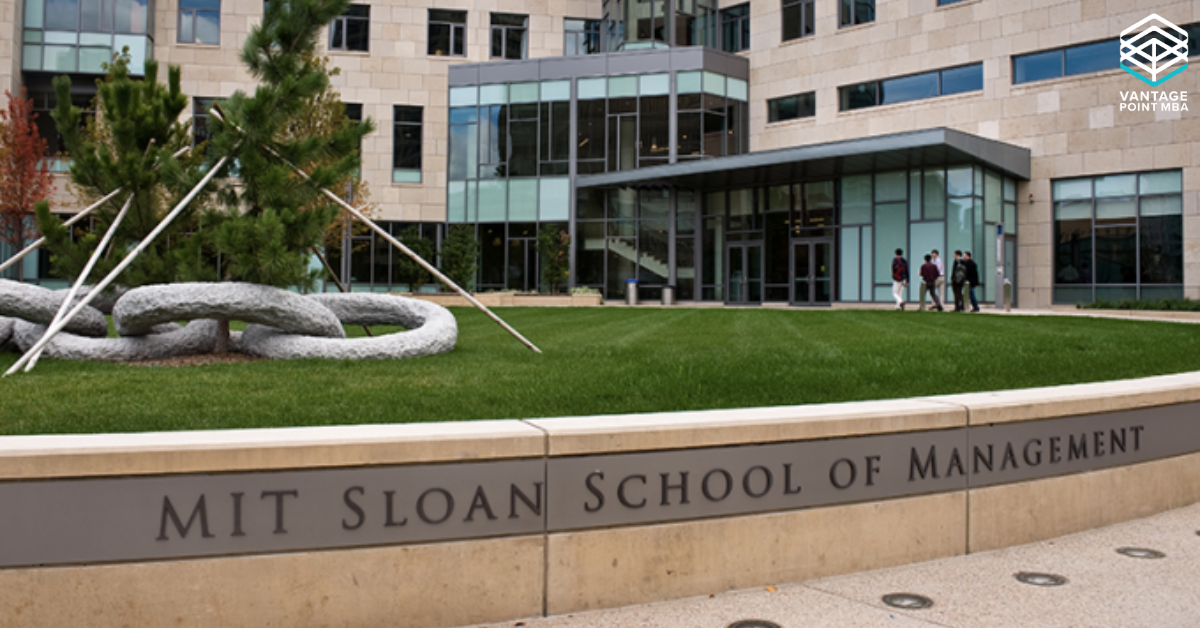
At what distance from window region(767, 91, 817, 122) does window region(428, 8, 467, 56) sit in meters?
13.4

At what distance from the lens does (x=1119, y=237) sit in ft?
93.4

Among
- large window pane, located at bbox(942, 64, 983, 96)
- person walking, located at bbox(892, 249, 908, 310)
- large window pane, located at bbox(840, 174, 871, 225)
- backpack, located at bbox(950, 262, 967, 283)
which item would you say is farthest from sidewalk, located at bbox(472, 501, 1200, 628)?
large window pane, located at bbox(942, 64, 983, 96)

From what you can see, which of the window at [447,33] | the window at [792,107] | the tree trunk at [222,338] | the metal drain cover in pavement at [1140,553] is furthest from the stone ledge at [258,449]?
the window at [447,33]

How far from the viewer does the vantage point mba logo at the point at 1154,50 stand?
2697cm

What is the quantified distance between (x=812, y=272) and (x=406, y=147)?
58.2ft

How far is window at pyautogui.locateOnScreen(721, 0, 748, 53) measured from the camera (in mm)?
36156

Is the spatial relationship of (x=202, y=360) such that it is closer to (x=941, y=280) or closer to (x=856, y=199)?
(x=941, y=280)

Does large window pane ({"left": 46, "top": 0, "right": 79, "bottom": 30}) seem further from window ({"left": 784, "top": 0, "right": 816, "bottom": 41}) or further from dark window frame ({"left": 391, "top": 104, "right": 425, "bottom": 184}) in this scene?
window ({"left": 784, "top": 0, "right": 816, "bottom": 41})

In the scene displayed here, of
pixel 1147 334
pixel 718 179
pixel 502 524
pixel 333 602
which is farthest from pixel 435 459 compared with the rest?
pixel 718 179

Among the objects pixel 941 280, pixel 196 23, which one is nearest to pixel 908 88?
pixel 941 280

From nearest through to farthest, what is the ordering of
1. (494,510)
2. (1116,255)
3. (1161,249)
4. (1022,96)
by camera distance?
(494,510), (1161,249), (1116,255), (1022,96)

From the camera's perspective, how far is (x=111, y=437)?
331 centimetres

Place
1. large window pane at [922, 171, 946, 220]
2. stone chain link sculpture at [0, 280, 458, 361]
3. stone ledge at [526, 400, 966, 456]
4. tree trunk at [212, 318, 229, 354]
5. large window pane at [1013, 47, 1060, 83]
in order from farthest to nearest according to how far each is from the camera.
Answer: large window pane at [1013, 47, 1060, 83]
large window pane at [922, 171, 946, 220]
tree trunk at [212, 318, 229, 354]
stone chain link sculpture at [0, 280, 458, 361]
stone ledge at [526, 400, 966, 456]

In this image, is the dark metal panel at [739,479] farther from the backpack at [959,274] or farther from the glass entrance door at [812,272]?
the glass entrance door at [812,272]
